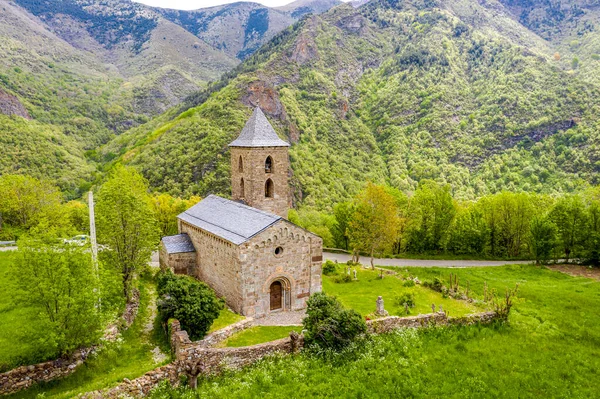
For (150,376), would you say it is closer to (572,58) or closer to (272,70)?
(272,70)

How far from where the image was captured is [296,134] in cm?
9462

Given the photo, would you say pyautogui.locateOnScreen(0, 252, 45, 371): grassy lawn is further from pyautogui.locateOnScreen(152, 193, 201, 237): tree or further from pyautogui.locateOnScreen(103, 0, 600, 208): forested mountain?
pyautogui.locateOnScreen(103, 0, 600, 208): forested mountain

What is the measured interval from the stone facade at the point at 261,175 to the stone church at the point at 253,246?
2.8 inches

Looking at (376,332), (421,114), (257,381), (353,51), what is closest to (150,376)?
(257,381)

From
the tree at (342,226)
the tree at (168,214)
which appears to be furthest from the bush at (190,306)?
the tree at (342,226)

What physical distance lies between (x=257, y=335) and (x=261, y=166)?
13.7m

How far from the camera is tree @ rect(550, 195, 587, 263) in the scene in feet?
138

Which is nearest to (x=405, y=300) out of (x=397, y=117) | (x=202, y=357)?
(x=202, y=357)

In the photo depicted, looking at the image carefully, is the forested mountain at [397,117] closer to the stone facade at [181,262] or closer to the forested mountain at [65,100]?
the forested mountain at [65,100]

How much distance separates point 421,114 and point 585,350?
95.4 m

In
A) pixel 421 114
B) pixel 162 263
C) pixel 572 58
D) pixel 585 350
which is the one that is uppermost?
pixel 572 58

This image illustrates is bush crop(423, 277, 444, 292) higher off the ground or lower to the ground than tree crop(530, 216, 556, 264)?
lower

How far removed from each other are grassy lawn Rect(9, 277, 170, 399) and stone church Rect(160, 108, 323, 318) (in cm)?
493

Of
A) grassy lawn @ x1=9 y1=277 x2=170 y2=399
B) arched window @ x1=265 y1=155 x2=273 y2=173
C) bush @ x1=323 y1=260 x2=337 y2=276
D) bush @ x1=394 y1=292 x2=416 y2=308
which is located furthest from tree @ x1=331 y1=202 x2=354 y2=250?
grassy lawn @ x1=9 y1=277 x2=170 y2=399
